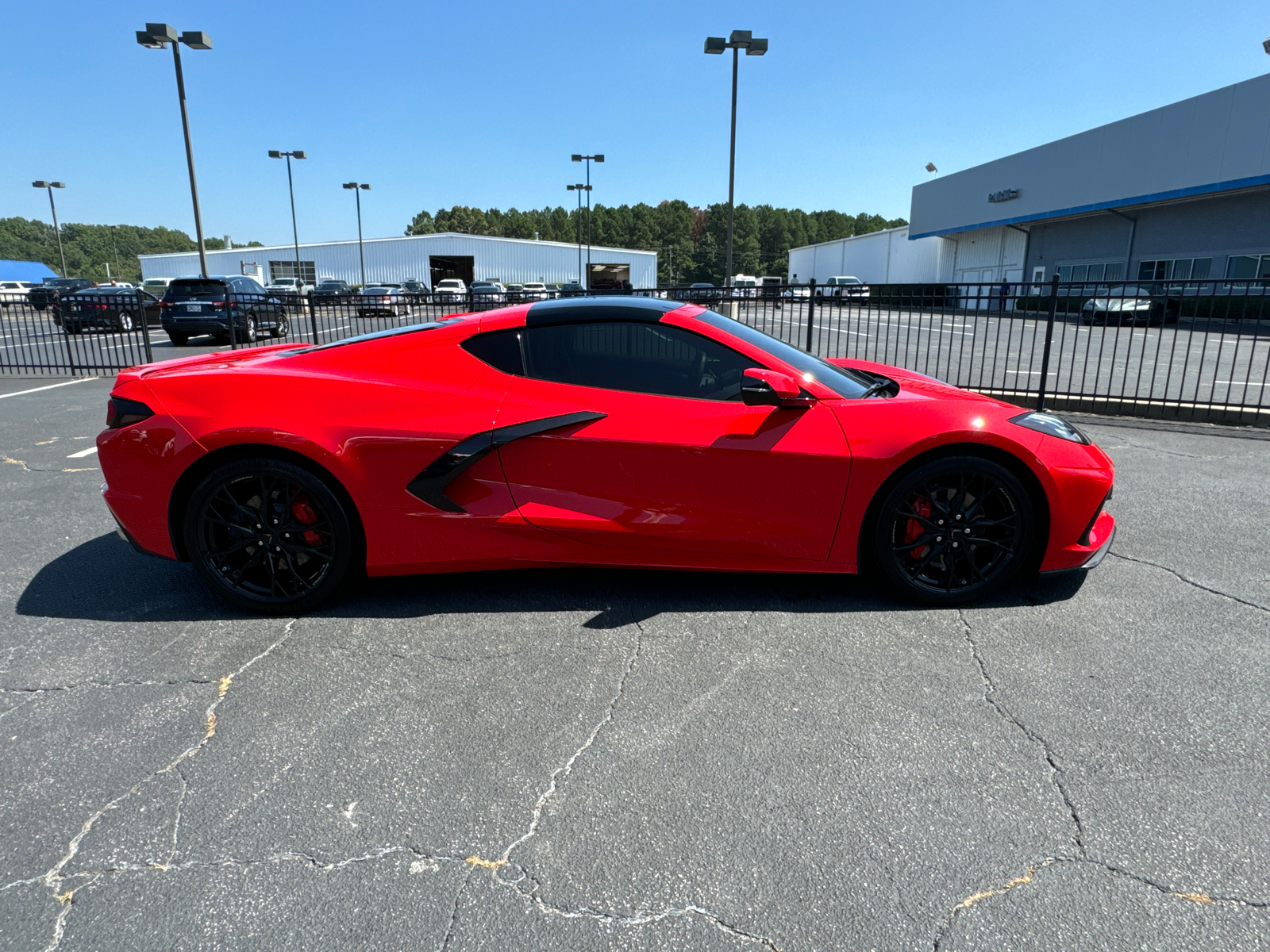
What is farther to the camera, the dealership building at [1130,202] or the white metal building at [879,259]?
the white metal building at [879,259]

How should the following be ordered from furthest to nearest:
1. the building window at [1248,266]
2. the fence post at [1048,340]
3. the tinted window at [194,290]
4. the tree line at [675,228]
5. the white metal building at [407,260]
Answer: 1. the tree line at [675,228]
2. the white metal building at [407,260]
3. the building window at [1248,266]
4. the tinted window at [194,290]
5. the fence post at [1048,340]

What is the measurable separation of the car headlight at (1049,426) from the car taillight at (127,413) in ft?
12.7

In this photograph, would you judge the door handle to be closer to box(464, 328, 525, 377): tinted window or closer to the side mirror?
box(464, 328, 525, 377): tinted window

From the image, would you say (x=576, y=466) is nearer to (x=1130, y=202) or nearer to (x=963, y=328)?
(x=963, y=328)

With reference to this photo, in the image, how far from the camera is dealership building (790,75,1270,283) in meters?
27.8

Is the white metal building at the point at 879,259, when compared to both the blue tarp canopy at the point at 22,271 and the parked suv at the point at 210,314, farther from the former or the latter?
the blue tarp canopy at the point at 22,271

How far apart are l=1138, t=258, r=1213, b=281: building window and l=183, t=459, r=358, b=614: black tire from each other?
34801mm

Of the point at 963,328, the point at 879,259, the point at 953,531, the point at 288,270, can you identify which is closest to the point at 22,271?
the point at 288,270

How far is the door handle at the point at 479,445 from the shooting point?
3.38 meters

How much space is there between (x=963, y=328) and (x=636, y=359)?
8.29 m

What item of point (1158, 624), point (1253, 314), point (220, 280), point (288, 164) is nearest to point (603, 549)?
point (1158, 624)

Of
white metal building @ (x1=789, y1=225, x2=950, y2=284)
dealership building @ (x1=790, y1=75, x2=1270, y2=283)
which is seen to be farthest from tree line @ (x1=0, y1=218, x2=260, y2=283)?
dealership building @ (x1=790, y1=75, x2=1270, y2=283)

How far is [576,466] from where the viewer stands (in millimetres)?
3406

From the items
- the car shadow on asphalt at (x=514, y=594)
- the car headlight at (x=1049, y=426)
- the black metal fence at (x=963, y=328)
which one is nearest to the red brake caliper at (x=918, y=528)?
the car shadow on asphalt at (x=514, y=594)
